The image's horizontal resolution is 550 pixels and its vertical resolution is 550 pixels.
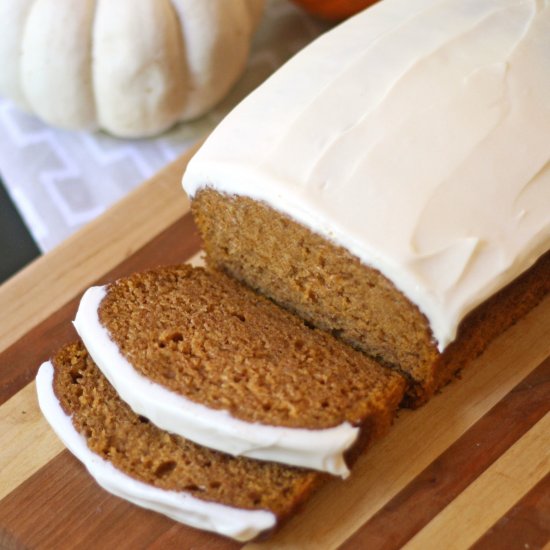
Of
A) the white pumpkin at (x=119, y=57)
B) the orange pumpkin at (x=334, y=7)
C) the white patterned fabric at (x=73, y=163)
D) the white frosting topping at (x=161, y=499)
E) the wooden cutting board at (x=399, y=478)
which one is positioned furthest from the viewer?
the orange pumpkin at (x=334, y=7)

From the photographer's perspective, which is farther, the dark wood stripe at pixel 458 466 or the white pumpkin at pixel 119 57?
the white pumpkin at pixel 119 57

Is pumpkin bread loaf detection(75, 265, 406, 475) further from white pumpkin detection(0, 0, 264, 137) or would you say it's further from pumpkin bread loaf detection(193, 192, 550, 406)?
white pumpkin detection(0, 0, 264, 137)

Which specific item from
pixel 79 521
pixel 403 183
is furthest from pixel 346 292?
pixel 79 521

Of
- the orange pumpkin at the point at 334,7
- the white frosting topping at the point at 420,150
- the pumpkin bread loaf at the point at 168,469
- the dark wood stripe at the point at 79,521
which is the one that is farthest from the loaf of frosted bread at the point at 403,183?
the orange pumpkin at the point at 334,7

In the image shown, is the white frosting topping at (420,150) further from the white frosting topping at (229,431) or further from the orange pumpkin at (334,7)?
the orange pumpkin at (334,7)

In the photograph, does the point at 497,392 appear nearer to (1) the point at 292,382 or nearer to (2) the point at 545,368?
(2) the point at 545,368

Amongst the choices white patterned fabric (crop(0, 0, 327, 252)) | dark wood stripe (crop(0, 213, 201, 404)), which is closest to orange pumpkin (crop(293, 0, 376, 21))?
white patterned fabric (crop(0, 0, 327, 252))
